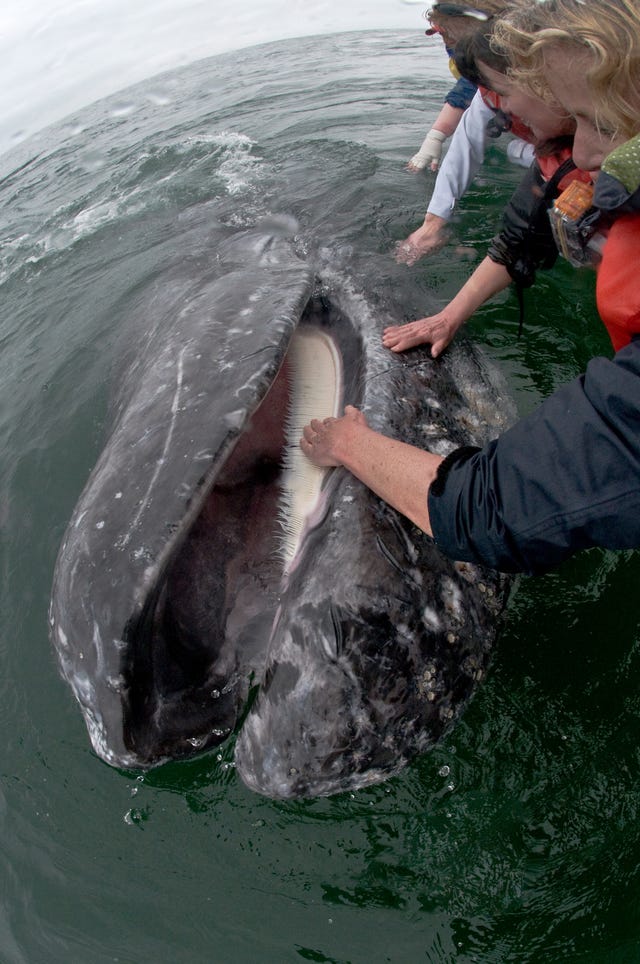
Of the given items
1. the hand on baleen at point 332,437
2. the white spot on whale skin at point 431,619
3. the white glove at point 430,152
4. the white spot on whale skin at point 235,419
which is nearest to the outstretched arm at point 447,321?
the hand on baleen at point 332,437

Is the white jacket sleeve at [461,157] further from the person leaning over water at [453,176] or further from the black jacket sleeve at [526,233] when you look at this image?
the black jacket sleeve at [526,233]

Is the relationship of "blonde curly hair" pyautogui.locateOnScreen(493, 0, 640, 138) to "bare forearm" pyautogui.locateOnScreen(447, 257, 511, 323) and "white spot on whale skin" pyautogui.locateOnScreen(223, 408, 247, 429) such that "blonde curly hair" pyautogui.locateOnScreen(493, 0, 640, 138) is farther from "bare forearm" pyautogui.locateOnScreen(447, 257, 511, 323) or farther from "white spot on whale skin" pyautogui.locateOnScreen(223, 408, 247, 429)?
"white spot on whale skin" pyautogui.locateOnScreen(223, 408, 247, 429)

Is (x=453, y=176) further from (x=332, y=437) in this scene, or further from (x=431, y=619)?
(x=431, y=619)

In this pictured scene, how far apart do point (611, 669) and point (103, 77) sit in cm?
1745

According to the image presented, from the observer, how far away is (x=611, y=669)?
323 centimetres

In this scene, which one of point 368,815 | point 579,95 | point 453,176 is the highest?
point 579,95

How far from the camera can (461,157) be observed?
5.86 meters

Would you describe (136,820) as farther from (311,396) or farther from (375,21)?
(375,21)

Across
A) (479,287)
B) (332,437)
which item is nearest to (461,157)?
(479,287)

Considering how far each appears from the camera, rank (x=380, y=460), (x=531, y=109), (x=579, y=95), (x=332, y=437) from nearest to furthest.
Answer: (x=579, y=95) → (x=380, y=460) → (x=332, y=437) → (x=531, y=109)

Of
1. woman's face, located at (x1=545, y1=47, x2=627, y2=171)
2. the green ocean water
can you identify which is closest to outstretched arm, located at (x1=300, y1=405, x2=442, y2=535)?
the green ocean water

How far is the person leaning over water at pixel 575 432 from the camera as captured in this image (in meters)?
2.07

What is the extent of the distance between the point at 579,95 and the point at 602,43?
19 centimetres

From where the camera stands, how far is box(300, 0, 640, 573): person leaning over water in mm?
2068
